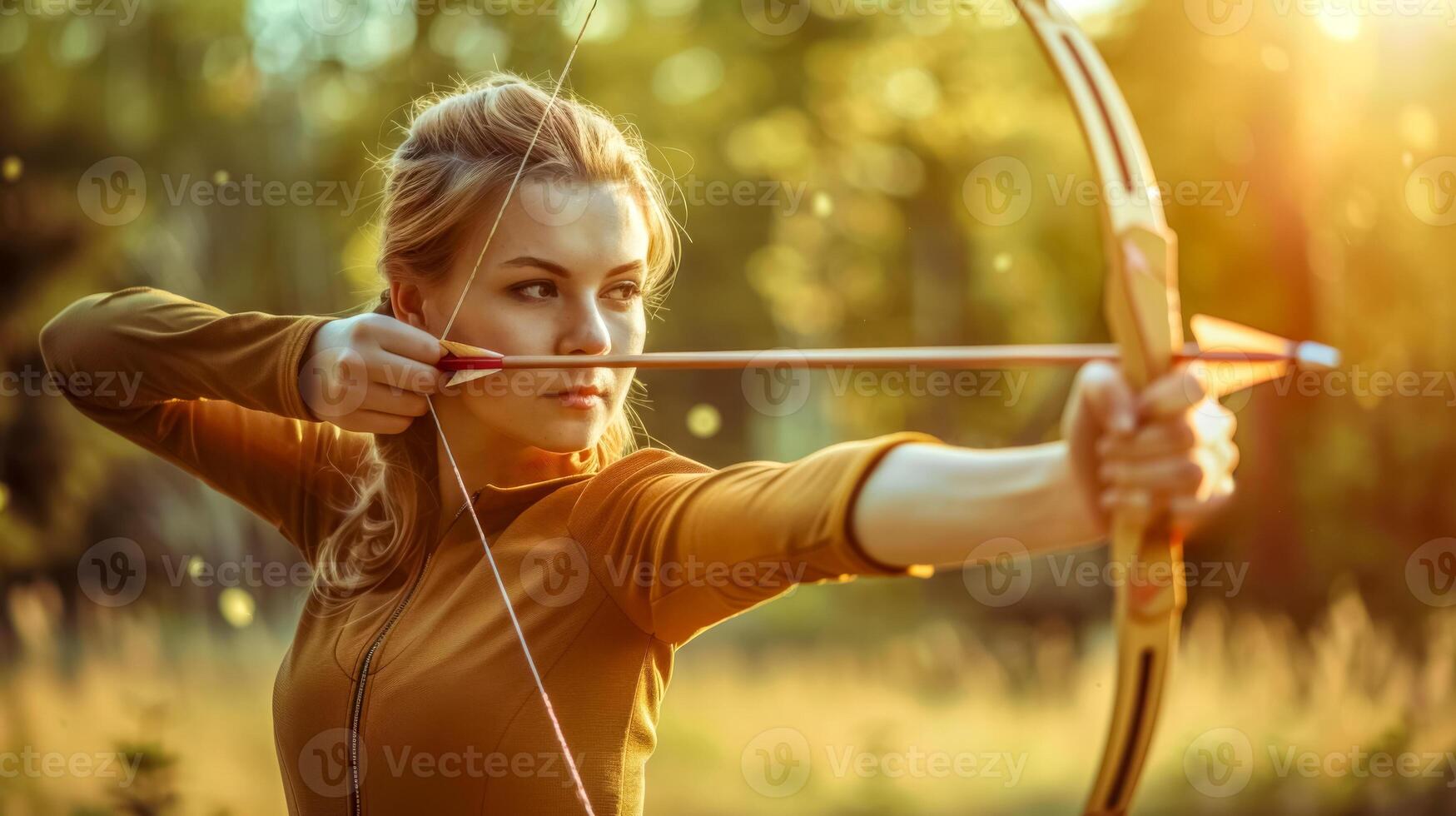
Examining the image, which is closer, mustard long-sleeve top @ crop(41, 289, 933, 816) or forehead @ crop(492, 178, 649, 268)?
mustard long-sleeve top @ crop(41, 289, 933, 816)

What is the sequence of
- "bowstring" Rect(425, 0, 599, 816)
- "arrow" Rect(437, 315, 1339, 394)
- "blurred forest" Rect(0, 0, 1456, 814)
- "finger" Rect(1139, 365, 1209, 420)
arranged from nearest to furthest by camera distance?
"finger" Rect(1139, 365, 1209, 420), "arrow" Rect(437, 315, 1339, 394), "bowstring" Rect(425, 0, 599, 816), "blurred forest" Rect(0, 0, 1456, 814)

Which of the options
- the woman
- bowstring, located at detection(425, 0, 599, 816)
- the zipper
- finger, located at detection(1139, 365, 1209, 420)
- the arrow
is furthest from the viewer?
the zipper

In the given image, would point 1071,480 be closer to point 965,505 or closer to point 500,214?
point 965,505

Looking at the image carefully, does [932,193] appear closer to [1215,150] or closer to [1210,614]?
[1215,150]

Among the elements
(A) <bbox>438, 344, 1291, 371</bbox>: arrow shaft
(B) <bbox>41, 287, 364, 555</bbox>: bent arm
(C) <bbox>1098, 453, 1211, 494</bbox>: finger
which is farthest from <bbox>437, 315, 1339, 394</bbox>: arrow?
(B) <bbox>41, 287, 364, 555</bbox>: bent arm

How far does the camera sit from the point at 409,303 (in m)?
1.54

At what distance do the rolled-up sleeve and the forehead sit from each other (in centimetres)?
26

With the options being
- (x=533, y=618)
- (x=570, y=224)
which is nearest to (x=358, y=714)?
(x=533, y=618)

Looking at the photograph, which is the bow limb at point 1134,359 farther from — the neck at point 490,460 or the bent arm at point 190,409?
the bent arm at point 190,409

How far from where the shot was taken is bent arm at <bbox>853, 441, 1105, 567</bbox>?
86 centimetres

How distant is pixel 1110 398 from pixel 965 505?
0.15 metres

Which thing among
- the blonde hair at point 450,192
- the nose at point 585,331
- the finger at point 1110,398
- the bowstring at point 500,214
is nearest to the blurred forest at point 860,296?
the blonde hair at point 450,192

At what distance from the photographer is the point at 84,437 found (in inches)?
235

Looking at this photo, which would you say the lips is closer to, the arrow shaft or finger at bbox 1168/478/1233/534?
the arrow shaft
